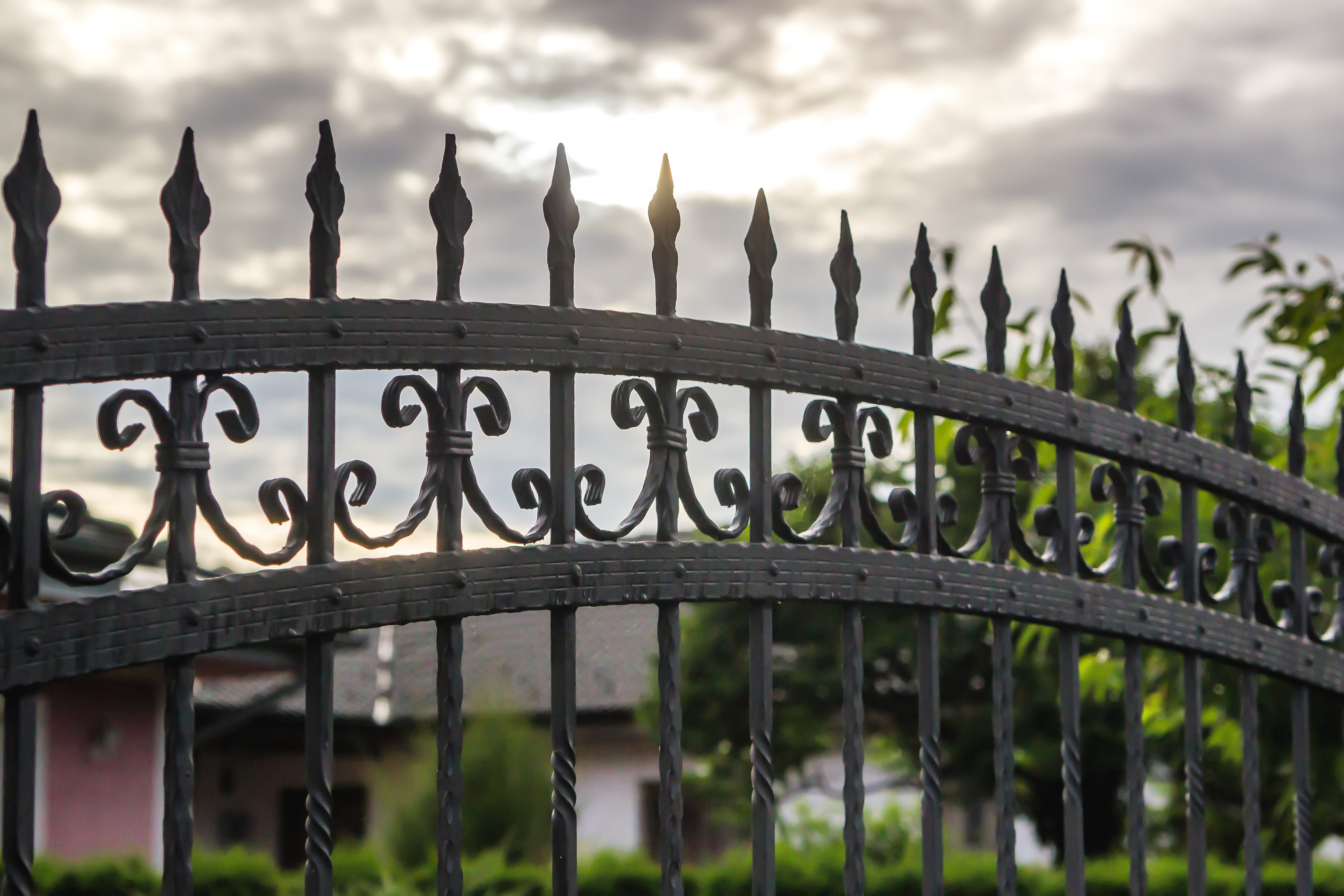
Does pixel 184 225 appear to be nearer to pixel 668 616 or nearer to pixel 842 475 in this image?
pixel 668 616

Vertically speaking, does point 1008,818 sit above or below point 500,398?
below

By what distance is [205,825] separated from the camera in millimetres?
15859

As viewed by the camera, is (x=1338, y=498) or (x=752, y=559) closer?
(x=752, y=559)

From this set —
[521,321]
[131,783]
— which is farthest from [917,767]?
[521,321]

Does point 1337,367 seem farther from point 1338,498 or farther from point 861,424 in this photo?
point 861,424

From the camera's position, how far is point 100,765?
33.9ft

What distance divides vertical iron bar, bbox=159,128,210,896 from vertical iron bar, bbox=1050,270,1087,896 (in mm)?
1563

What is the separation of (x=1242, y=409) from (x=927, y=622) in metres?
1.16

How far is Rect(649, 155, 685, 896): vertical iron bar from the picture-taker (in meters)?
1.93

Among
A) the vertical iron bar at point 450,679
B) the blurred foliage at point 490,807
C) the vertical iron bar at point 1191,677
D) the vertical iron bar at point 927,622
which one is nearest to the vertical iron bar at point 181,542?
the vertical iron bar at point 450,679

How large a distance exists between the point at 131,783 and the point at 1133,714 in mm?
10297

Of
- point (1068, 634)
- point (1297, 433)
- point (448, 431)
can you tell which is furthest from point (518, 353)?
point (1297, 433)

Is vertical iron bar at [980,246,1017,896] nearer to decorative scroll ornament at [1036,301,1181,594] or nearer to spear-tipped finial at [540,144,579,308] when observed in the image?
decorative scroll ornament at [1036,301,1181,594]

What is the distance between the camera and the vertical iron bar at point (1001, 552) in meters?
2.29
